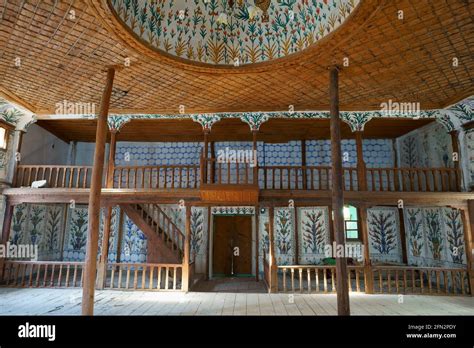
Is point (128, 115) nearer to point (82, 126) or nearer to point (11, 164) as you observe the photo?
point (82, 126)

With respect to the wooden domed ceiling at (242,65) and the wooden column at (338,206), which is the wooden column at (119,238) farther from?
the wooden column at (338,206)

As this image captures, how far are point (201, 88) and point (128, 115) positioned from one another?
3.33m

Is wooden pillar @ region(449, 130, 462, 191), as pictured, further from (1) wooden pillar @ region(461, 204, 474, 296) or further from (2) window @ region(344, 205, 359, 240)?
(2) window @ region(344, 205, 359, 240)

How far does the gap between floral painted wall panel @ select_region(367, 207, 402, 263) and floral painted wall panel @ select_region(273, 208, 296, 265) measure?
3.16 meters

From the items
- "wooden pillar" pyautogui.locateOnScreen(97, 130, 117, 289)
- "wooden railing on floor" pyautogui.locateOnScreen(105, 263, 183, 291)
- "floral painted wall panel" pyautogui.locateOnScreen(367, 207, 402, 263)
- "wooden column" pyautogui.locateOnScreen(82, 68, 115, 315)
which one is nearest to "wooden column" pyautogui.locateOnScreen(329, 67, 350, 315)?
"wooden column" pyautogui.locateOnScreen(82, 68, 115, 315)

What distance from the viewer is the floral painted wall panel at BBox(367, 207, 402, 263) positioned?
497 inches

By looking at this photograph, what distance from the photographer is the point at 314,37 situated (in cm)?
627

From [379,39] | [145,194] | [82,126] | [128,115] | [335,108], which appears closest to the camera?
[379,39]

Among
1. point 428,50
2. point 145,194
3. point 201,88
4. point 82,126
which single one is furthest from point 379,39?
point 82,126

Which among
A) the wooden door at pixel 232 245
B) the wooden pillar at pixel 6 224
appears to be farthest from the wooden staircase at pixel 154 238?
the wooden pillar at pixel 6 224

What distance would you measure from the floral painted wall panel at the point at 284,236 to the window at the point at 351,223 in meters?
2.19

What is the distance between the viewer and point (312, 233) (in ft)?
43.1

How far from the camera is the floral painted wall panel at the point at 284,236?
13.0 m

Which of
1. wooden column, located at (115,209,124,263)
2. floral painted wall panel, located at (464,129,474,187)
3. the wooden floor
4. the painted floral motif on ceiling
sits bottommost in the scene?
the wooden floor
